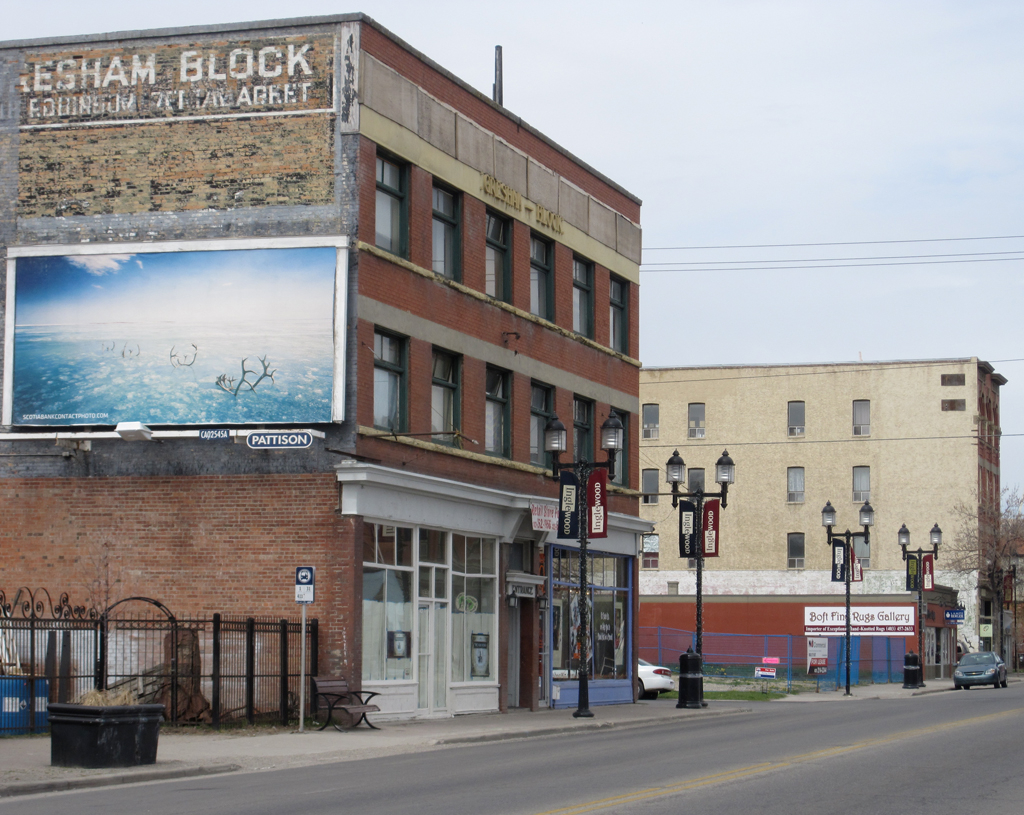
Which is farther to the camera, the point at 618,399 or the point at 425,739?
the point at 618,399

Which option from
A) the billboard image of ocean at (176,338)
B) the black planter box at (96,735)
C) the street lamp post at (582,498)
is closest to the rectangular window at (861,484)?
the street lamp post at (582,498)

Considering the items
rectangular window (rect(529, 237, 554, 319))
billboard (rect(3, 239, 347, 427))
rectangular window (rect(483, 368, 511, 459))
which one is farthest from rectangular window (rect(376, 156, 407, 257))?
rectangular window (rect(529, 237, 554, 319))

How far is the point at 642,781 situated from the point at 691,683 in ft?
57.7

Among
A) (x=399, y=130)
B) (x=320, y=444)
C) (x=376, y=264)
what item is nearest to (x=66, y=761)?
(x=320, y=444)

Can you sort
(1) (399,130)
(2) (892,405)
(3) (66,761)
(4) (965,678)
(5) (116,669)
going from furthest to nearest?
1. (2) (892,405)
2. (4) (965,678)
3. (1) (399,130)
4. (5) (116,669)
5. (3) (66,761)

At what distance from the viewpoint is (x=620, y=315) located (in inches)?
1441

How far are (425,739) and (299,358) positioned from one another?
6.79 metres

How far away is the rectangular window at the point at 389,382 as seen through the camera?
84.1 ft

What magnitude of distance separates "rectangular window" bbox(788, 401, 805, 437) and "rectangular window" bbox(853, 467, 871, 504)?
347cm

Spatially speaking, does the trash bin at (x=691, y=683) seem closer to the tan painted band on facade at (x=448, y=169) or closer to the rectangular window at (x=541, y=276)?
the rectangular window at (x=541, y=276)

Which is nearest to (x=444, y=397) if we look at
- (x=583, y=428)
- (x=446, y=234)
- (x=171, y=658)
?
(x=446, y=234)

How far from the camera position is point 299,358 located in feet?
79.9

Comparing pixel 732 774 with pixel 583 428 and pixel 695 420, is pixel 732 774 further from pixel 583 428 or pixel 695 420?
pixel 695 420

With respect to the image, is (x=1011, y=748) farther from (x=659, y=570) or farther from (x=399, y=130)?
(x=659, y=570)
